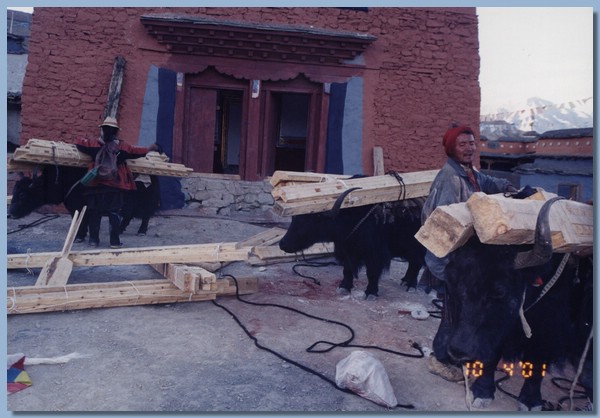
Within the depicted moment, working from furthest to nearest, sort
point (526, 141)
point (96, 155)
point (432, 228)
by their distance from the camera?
point (526, 141), point (96, 155), point (432, 228)

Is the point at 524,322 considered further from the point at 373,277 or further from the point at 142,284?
the point at 142,284

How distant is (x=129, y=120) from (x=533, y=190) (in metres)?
7.62

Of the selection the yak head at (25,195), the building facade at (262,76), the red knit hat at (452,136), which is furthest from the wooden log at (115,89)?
the red knit hat at (452,136)

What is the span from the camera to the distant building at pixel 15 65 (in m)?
13.4

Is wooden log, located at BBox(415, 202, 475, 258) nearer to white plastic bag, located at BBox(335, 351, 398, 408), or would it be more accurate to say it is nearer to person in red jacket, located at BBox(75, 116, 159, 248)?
white plastic bag, located at BBox(335, 351, 398, 408)

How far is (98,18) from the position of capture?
27.9 ft

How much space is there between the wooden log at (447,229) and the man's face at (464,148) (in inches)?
42.1

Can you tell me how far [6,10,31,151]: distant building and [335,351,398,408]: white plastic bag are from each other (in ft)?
41.0

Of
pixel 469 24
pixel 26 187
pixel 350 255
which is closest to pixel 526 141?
pixel 469 24

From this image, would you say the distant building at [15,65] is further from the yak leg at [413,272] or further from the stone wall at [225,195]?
the yak leg at [413,272]

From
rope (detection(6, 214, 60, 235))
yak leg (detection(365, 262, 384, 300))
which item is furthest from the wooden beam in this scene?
rope (detection(6, 214, 60, 235))

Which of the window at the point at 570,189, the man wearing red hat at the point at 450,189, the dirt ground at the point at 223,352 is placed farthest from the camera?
the window at the point at 570,189

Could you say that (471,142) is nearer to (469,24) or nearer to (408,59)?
(408,59)

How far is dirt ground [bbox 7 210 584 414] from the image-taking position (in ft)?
9.30
